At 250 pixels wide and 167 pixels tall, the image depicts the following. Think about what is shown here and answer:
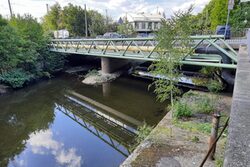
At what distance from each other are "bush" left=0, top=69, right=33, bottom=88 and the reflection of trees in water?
3.49 ft

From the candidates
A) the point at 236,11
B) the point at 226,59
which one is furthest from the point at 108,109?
the point at 236,11

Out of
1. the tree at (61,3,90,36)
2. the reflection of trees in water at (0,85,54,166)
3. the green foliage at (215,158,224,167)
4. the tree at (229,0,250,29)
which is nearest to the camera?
the green foliage at (215,158,224,167)

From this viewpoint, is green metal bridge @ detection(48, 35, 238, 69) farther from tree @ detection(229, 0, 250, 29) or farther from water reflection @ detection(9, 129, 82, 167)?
tree @ detection(229, 0, 250, 29)

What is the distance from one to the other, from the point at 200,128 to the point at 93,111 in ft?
19.8

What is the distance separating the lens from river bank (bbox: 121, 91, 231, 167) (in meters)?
4.04

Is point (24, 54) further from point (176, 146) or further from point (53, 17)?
point (53, 17)

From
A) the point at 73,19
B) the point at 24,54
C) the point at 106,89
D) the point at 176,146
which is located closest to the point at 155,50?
the point at 176,146

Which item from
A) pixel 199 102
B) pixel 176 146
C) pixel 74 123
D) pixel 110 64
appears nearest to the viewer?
pixel 176 146

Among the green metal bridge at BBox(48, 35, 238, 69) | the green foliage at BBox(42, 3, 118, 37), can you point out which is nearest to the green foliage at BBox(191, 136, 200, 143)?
the green metal bridge at BBox(48, 35, 238, 69)

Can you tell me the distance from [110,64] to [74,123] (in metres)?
7.59

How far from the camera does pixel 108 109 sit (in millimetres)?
10055

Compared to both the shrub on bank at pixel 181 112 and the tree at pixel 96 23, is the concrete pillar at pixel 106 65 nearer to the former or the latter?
the shrub on bank at pixel 181 112

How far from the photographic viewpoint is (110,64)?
15.7m

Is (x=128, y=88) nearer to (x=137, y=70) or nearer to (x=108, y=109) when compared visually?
(x=108, y=109)
